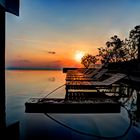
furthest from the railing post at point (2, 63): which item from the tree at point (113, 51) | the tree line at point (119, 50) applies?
the tree at point (113, 51)

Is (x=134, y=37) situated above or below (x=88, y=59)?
above

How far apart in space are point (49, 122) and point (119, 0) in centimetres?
971

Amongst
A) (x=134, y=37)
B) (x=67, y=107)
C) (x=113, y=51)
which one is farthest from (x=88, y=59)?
(x=67, y=107)

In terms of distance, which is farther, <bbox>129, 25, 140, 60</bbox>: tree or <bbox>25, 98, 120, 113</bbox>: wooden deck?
<bbox>129, 25, 140, 60</bbox>: tree

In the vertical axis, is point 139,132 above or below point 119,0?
below

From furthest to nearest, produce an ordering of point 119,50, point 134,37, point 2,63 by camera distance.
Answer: point 119,50
point 134,37
point 2,63

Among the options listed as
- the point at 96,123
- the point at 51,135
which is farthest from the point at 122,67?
the point at 51,135

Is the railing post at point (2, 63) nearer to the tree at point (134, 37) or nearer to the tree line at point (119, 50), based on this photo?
the tree line at point (119, 50)

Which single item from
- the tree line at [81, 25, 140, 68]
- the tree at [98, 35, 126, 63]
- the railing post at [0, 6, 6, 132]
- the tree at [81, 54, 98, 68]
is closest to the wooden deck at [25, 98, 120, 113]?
the railing post at [0, 6, 6, 132]

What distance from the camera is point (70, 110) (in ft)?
15.2

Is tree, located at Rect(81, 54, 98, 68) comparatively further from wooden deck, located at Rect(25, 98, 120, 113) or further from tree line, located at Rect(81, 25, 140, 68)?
wooden deck, located at Rect(25, 98, 120, 113)

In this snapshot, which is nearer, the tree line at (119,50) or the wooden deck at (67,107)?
the wooden deck at (67,107)

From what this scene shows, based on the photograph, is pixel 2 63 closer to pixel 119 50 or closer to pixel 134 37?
pixel 134 37

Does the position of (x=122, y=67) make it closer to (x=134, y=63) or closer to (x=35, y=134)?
(x=134, y=63)
